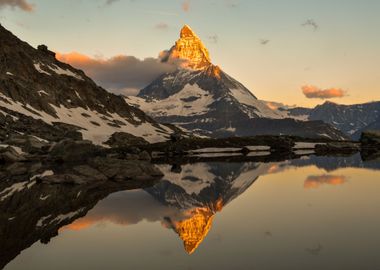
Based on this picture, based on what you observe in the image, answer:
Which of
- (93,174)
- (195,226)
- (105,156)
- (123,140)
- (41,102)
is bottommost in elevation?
(105,156)

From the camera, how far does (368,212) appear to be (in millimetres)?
33594

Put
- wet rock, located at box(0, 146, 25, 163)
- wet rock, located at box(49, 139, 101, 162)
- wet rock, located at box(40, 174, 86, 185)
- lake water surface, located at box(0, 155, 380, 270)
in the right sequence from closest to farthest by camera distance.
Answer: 1. lake water surface, located at box(0, 155, 380, 270)
2. wet rock, located at box(40, 174, 86, 185)
3. wet rock, located at box(0, 146, 25, 163)
4. wet rock, located at box(49, 139, 101, 162)

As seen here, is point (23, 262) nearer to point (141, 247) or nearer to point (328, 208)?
point (141, 247)

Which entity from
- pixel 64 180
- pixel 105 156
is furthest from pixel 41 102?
pixel 64 180

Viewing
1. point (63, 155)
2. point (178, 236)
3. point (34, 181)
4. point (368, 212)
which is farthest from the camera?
point (63, 155)

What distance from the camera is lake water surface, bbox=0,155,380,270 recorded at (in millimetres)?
20531

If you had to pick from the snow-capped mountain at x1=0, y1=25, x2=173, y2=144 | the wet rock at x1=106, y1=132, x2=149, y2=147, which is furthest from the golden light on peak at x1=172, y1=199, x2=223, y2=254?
the wet rock at x1=106, y1=132, x2=149, y2=147

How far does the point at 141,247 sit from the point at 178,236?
3.15m

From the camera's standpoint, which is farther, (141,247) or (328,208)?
(328,208)

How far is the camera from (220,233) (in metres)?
26.5

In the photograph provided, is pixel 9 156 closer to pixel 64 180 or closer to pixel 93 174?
pixel 93 174

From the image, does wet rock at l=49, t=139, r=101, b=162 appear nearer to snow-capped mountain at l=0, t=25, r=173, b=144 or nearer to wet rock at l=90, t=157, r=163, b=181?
wet rock at l=90, t=157, r=163, b=181

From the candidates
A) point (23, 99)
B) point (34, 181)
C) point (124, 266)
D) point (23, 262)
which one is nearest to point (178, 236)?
point (124, 266)

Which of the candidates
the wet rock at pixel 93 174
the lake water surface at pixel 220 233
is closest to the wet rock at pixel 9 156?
the wet rock at pixel 93 174
